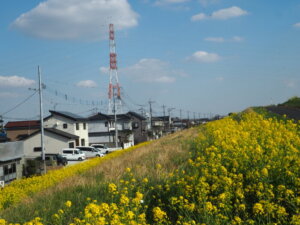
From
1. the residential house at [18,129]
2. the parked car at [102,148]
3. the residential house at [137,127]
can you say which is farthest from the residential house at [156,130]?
the residential house at [18,129]

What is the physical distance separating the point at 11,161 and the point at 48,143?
12407mm

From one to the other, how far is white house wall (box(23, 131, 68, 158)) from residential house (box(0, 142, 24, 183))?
10286 millimetres

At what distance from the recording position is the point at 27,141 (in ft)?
131

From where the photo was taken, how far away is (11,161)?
89.2ft

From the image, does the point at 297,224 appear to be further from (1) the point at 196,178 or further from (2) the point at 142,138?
(2) the point at 142,138

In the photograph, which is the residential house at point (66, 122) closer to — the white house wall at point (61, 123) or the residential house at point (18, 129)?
the white house wall at point (61, 123)

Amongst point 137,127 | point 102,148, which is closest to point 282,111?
point 102,148

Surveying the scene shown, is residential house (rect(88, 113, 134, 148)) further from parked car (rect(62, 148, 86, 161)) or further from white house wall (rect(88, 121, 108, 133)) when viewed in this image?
parked car (rect(62, 148, 86, 161))

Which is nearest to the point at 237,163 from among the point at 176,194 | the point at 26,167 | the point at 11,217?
the point at 176,194

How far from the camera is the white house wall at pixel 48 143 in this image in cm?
3925

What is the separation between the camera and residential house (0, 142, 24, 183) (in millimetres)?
25719

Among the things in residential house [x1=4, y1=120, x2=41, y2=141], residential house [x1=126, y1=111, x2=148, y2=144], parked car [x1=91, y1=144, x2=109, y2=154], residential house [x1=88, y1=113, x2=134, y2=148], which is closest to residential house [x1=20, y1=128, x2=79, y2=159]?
parked car [x1=91, y1=144, x2=109, y2=154]

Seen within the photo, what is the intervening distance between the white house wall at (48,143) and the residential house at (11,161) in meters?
10.3

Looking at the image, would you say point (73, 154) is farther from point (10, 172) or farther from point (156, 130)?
point (156, 130)
